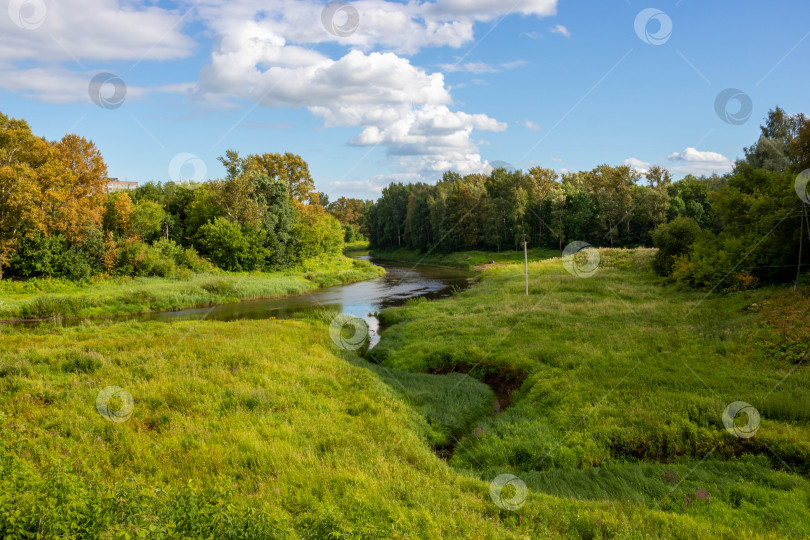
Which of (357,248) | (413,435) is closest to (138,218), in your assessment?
(413,435)

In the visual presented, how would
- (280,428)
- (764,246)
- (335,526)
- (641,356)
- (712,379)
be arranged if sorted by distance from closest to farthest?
(335,526)
(280,428)
(712,379)
(641,356)
(764,246)

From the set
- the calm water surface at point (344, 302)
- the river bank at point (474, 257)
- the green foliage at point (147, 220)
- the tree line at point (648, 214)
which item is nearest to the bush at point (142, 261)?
the green foliage at point (147, 220)

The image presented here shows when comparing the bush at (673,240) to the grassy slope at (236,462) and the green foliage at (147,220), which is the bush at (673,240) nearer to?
the grassy slope at (236,462)

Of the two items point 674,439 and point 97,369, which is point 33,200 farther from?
point 674,439

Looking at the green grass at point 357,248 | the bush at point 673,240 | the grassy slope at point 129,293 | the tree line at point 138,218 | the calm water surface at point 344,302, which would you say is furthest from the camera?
the green grass at point 357,248

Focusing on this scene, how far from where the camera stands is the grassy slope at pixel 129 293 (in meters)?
32.1

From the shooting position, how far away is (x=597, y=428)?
1090cm

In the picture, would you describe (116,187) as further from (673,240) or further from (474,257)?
(673,240)

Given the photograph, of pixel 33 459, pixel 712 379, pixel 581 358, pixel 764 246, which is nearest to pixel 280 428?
pixel 33 459

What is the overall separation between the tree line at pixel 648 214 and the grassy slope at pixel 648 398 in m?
4.20

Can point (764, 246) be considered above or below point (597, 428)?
above

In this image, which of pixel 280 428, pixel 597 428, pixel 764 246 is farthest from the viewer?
pixel 764 246

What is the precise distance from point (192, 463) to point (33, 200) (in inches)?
1625

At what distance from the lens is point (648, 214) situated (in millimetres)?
67312
